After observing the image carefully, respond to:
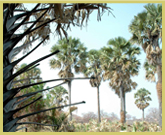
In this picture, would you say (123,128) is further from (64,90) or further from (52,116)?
(64,90)

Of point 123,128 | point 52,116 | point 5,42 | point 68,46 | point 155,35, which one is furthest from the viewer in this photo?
point 68,46

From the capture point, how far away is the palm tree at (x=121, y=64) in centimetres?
1950

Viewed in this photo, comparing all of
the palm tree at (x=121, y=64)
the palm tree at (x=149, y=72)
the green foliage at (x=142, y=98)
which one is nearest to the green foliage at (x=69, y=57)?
the palm tree at (x=121, y=64)

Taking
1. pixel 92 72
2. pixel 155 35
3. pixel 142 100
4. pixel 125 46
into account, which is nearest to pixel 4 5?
pixel 155 35

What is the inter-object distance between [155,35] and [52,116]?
10.3 meters

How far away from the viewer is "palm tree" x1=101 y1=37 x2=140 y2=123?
19.5 metres

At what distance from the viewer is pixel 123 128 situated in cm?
1309

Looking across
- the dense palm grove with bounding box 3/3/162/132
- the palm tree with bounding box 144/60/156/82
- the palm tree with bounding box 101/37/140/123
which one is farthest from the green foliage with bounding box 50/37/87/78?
the palm tree with bounding box 144/60/156/82

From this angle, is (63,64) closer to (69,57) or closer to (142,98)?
(69,57)

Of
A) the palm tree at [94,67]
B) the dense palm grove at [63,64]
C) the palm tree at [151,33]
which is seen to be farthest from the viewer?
the palm tree at [94,67]

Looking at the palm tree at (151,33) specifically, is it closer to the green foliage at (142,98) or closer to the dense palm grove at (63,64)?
the dense palm grove at (63,64)

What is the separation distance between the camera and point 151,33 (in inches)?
595

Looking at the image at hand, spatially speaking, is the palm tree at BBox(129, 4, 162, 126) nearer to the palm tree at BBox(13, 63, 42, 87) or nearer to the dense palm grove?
the dense palm grove

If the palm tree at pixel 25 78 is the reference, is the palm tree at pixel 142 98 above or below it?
below
